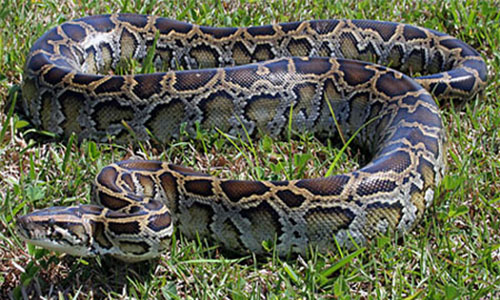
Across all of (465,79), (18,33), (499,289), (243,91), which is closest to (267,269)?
(499,289)

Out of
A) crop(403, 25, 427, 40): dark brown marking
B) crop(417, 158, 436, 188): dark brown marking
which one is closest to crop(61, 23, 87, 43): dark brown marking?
crop(403, 25, 427, 40): dark brown marking

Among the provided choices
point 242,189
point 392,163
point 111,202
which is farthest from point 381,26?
point 111,202

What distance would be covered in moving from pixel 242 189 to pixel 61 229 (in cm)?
163

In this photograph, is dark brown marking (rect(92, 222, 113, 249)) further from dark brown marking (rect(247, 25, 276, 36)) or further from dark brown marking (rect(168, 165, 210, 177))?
dark brown marking (rect(247, 25, 276, 36))

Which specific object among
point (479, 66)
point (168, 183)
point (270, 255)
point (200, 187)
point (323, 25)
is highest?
point (479, 66)

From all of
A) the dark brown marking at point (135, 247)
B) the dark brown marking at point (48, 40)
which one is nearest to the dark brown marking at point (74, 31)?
the dark brown marking at point (48, 40)

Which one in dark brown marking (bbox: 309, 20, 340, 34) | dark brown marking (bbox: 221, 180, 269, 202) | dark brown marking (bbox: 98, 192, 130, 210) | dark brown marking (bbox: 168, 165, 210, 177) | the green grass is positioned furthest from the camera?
dark brown marking (bbox: 309, 20, 340, 34)

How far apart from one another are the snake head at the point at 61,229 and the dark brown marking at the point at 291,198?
1.63 m

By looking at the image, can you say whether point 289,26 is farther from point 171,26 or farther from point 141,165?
point 141,165

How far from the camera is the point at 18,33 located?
8906 millimetres

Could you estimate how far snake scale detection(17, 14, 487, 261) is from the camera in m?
5.62

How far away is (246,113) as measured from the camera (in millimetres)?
7508

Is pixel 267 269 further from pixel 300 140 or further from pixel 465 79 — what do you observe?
pixel 465 79

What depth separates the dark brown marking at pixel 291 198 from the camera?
18.5ft
